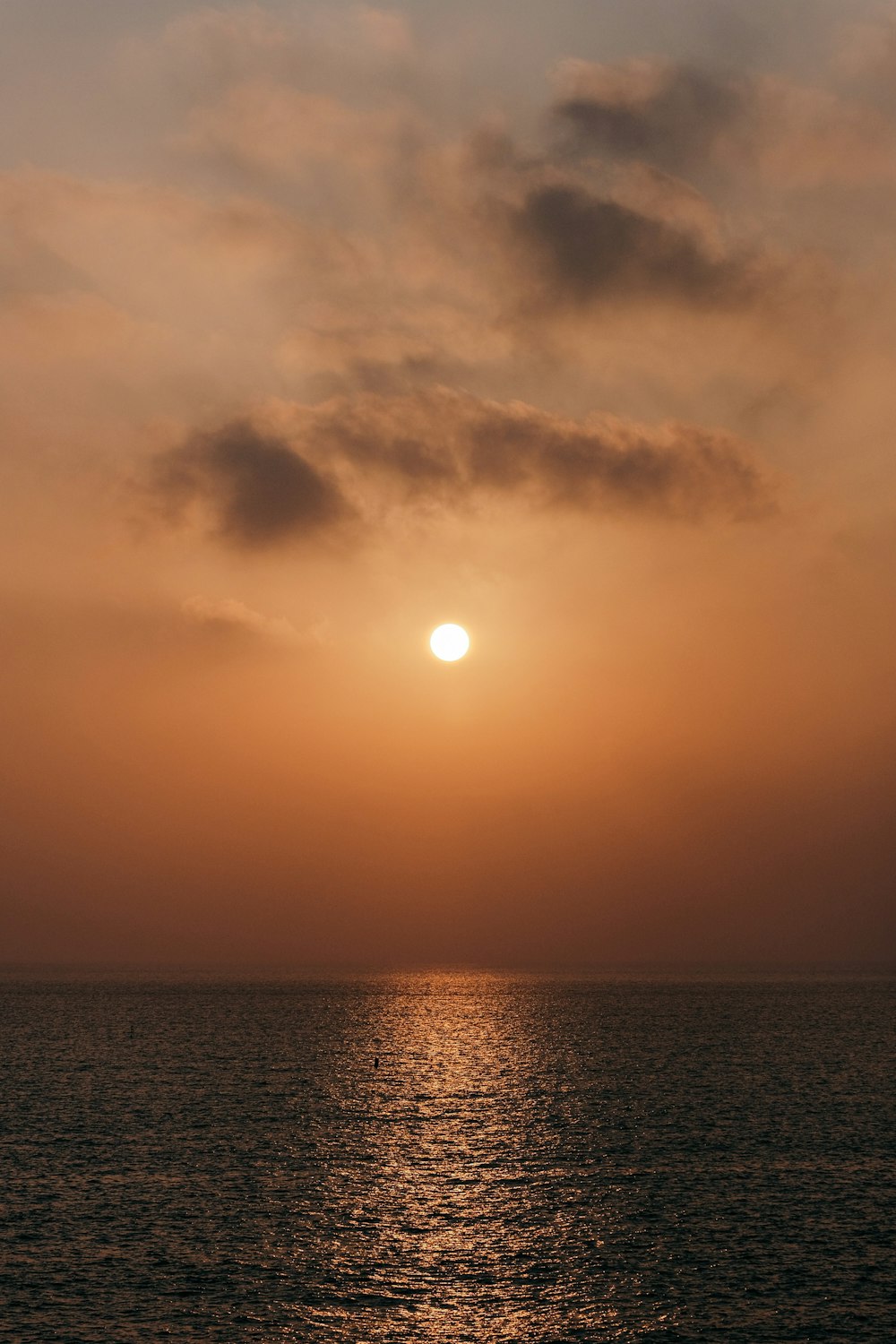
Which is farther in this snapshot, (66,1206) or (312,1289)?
(66,1206)

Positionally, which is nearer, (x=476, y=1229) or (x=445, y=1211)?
(x=476, y=1229)

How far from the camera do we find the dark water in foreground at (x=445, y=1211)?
Result: 54.2m

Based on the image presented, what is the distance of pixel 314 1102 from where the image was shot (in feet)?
412

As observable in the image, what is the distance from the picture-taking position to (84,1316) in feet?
176

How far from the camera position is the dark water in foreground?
54.2m

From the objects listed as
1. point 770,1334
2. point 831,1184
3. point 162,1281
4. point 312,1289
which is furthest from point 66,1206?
point 831,1184

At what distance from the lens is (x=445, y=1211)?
74125mm

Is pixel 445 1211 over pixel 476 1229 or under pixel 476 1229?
over

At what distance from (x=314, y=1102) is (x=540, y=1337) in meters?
78.5

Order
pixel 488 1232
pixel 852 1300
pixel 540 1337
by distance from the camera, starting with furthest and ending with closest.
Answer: pixel 488 1232 → pixel 852 1300 → pixel 540 1337

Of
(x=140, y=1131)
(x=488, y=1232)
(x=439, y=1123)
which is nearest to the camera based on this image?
(x=488, y=1232)

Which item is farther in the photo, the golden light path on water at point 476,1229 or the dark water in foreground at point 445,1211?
the dark water in foreground at point 445,1211

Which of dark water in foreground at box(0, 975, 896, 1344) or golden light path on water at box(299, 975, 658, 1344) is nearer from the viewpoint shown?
golden light path on water at box(299, 975, 658, 1344)

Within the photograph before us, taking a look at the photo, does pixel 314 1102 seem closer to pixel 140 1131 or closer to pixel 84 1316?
pixel 140 1131
